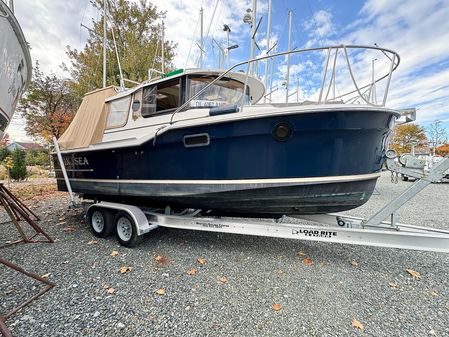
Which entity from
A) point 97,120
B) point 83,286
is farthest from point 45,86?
point 83,286

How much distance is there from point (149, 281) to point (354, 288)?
2.33m

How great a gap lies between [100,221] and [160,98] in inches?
93.4

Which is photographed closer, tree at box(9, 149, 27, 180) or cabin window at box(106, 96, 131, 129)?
cabin window at box(106, 96, 131, 129)

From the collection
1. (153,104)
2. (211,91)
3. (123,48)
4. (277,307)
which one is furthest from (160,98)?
(123,48)

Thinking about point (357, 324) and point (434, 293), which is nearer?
point (357, 324)

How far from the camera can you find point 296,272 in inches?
115

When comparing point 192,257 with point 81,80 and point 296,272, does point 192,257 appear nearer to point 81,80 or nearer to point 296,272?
point 296,272

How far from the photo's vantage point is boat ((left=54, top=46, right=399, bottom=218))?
104 inches

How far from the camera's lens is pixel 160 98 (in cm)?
377

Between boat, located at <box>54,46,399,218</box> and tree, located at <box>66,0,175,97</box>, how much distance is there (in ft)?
33.8

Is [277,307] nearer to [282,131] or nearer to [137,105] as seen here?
[282,131]

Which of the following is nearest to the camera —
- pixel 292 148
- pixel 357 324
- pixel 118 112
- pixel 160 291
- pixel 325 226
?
pixel 357 324

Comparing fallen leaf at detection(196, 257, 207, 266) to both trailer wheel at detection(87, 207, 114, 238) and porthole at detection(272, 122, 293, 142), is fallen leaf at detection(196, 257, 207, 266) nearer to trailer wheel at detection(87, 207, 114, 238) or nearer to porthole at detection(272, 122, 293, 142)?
trailer wheel at detection(87, 207, 114, 238)

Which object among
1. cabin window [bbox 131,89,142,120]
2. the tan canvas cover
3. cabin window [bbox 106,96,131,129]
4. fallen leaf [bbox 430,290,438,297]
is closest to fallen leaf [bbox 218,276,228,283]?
fallen leaf [bbox 430,290,438,297]
